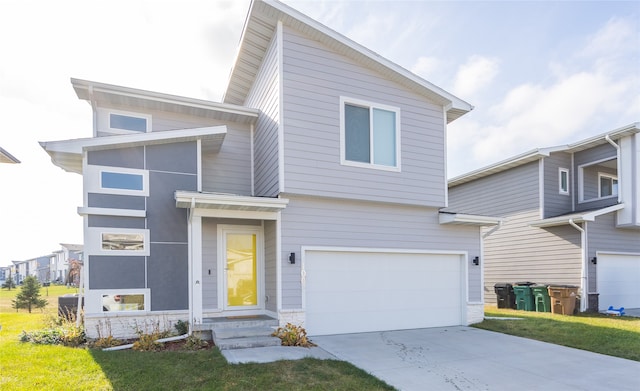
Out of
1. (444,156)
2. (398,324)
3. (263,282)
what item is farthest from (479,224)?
(263,282)

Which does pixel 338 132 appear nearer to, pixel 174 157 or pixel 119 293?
pixel 174 157

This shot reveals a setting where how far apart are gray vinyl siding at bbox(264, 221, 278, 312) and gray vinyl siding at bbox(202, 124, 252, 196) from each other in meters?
1.40

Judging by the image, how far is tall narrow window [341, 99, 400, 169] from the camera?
8383 mm

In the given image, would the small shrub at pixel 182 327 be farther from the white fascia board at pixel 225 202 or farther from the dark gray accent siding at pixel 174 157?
the dark gray accent siding at pixel 174 157

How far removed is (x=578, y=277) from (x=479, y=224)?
4.87 m

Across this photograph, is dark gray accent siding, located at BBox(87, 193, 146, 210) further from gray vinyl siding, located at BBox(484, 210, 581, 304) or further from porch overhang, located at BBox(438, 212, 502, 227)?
gray vinyl siding, located at BBox(484, 210, 581, 304)

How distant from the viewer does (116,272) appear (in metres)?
6.97

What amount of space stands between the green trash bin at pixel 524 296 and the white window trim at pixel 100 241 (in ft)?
36.8

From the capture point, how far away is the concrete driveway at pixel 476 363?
491 cm

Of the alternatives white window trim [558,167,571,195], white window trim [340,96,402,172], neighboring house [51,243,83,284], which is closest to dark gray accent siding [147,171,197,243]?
white window trim [340,96,402,172]

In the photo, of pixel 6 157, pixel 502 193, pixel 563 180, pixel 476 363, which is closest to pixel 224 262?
pixel 6 157

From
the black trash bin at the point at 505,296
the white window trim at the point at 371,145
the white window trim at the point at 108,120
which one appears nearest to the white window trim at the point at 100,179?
the white window trim at the point at 108,120

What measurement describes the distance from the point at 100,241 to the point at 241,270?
110 inches

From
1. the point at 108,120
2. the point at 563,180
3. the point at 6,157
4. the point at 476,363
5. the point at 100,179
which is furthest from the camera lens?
the point at 563,180
